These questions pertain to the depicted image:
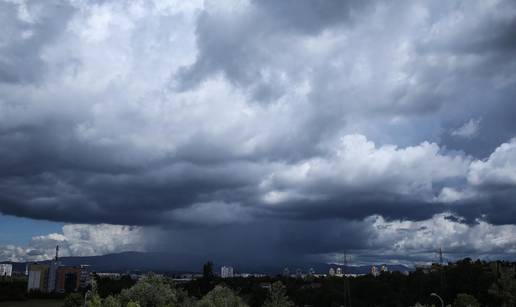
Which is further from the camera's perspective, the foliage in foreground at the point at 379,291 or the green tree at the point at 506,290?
the green tree at the point at 506,290

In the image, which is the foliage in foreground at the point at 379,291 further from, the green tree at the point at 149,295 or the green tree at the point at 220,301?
the green tree at the point at 220,301

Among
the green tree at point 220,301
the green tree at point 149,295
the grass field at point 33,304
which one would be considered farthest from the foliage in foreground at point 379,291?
the grass field at point 33,304

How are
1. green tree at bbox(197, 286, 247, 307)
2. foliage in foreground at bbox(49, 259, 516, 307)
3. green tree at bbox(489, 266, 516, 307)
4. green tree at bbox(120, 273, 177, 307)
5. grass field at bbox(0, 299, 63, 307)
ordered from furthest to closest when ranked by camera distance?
grass field at bbox(0, 299, 63, 307), green tree at bbox(489, 266, 516, 307), foliage in foreground at bbox(49, 259, 516, 307), green tree at bbox(120, 273, 177, 307), green tree at bbox(197, 286, 247, 307)

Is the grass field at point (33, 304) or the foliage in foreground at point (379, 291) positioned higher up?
the foliage in foreground at point (379, 291)

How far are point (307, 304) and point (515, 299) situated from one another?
218 feet

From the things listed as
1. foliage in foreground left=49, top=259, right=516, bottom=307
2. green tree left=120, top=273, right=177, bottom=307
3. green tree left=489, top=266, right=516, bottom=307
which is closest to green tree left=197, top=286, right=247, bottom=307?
foliage in foreground left=49, top=259, right=516, bottom=307

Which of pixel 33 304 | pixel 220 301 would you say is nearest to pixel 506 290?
pixel 220 301

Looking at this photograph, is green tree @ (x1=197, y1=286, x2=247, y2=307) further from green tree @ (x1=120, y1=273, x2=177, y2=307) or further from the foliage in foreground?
green tree @ (x1=120, y1=273, x2=177, y2=307)

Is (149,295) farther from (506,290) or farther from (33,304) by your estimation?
(33,304)

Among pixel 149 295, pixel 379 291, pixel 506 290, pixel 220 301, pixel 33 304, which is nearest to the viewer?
pixel 220 301

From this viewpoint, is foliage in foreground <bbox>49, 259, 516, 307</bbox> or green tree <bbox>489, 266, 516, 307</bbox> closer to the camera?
foliage in foreground <bbox>49, 259, 516, 307</bbox>

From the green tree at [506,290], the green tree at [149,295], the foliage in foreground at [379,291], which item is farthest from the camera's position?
the green tree at [506,290]

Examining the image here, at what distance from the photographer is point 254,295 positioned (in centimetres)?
17338

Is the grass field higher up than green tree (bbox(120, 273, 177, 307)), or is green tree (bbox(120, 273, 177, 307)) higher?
green tree (bbox(120, 273, 177, 307))
